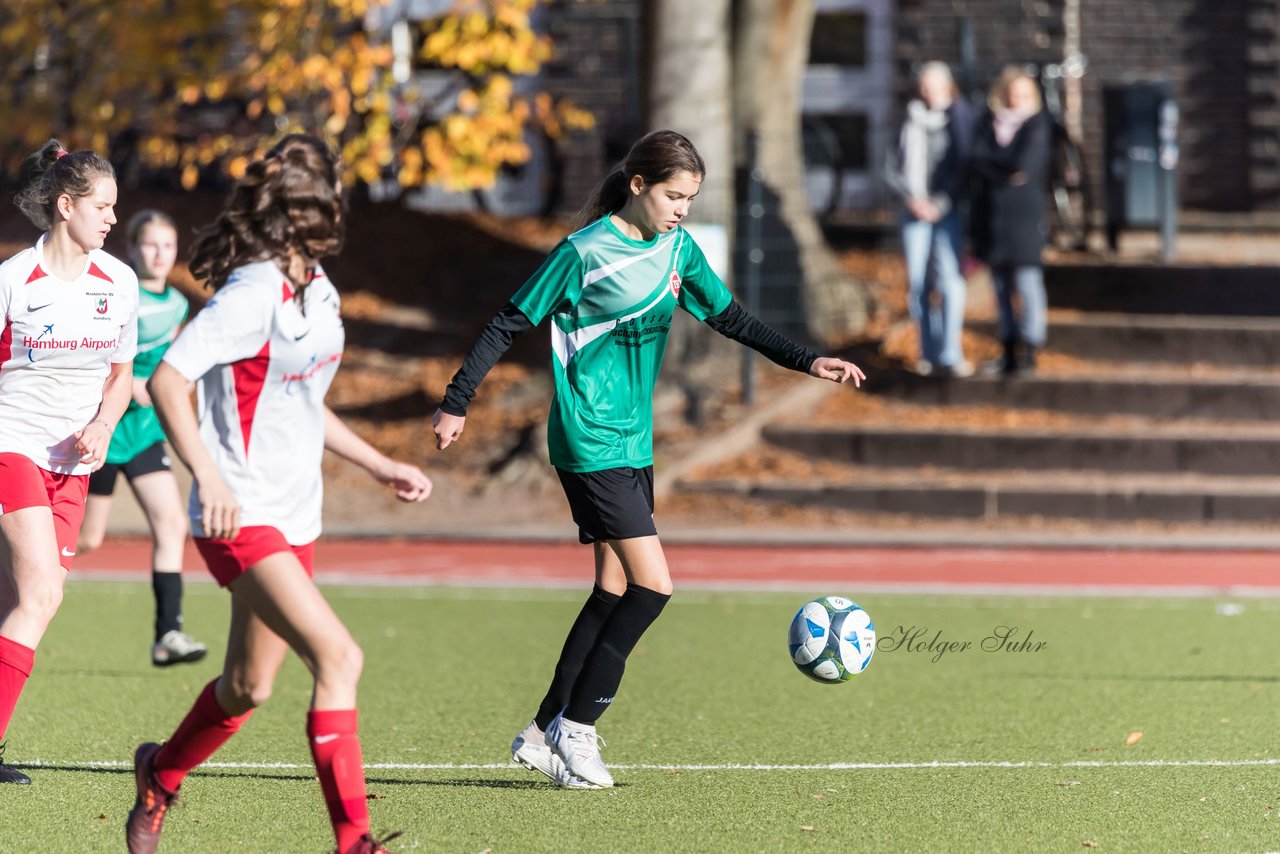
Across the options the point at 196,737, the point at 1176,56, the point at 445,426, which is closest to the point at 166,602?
the point at 445,426

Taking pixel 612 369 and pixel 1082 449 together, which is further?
pixel 1082 449

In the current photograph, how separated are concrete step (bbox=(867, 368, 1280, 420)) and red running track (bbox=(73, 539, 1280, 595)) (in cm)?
260

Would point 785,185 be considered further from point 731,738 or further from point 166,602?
point 731,738

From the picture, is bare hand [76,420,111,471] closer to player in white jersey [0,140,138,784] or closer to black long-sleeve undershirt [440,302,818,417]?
player in white jersey [0,140,138,784]

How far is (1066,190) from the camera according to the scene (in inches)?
829

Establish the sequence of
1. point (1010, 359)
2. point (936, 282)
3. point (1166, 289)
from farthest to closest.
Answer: point (1166, 289)
point (1010, 359)
point (936, 282)

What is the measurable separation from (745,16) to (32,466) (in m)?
14.8

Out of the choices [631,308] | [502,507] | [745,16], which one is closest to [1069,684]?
[631,308]

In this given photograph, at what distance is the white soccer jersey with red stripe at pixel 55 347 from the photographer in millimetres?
5805

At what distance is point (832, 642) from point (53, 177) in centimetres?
298

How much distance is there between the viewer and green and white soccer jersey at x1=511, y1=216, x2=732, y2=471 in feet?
19.8

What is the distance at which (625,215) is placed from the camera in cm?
614

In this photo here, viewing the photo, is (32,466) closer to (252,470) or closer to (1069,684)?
(252,470)

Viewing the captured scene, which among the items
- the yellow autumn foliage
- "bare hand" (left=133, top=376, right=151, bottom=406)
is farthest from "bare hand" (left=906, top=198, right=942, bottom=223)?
"bare hand" (left=133, top=376, right=151, bottom=406)
